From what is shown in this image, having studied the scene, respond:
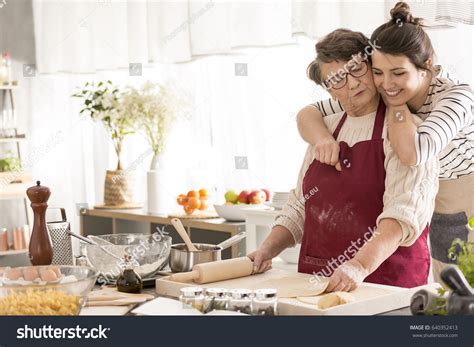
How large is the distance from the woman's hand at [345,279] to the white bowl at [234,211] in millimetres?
2079

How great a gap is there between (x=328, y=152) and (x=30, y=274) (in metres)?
0.98

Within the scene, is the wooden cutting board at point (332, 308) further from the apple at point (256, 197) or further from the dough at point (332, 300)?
the apple at point (256, 197)

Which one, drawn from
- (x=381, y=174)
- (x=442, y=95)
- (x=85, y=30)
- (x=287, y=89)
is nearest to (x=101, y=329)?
(x=381, y=174)

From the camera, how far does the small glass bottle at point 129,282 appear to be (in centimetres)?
194

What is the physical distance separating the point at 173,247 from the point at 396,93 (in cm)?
81

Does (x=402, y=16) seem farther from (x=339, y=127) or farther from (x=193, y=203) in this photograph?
(x=193, y=203)

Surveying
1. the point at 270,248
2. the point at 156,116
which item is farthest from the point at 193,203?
the point at 270,248

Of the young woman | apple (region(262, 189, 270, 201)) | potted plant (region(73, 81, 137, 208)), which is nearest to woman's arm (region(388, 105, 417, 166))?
the young woman

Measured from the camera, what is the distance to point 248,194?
161 inches

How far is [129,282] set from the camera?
194 cm

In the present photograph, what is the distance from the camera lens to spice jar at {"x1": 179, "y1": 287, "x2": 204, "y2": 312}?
1.64 meters

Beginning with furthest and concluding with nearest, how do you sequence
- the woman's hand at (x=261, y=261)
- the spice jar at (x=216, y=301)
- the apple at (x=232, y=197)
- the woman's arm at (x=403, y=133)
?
the apple at (x=232, y=197), the woman's hand at (x=261, y=261), the woman's arm at (x=403, y=133), the spice jar at (x=216, y=301)

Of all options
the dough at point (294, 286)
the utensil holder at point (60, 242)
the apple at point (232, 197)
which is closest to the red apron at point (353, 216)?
the dough at point (294, 286)

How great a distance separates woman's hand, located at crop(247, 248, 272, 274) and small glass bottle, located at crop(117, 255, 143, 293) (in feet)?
1.19
